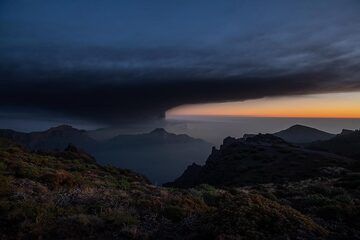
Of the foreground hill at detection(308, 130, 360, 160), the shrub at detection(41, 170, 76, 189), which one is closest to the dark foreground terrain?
the shrub at detection(41, 170, 76, 189)

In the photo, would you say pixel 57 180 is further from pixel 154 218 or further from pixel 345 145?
pixel 345 145

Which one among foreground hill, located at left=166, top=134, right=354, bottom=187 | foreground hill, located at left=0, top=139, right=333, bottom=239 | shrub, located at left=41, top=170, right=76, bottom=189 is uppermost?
foreground hill, located at left=0, top=139, right=333, bottom=239

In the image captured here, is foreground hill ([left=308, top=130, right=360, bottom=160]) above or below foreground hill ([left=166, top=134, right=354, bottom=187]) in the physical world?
below

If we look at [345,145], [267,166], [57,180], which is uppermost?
[57,180]

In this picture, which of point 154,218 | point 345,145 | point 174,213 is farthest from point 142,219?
point 345,145

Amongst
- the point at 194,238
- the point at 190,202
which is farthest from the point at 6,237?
the point at 190,202

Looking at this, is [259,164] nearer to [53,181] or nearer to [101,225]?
[53,181]

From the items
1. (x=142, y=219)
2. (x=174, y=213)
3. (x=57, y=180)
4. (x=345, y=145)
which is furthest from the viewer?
(x=345, y=145)

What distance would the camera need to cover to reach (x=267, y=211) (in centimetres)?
1098

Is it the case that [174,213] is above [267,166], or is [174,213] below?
above

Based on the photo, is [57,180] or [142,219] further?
[57,180]

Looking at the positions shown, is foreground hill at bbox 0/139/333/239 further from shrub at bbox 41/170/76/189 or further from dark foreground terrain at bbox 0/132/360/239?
shrub at bbox 41/170/76/189

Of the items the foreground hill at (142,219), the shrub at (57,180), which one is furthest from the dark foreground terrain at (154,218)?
the shrub at (57,180)

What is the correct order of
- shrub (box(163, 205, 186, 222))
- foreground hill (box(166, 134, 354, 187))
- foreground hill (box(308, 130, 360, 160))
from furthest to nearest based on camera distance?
foreground hill (box(308, 130, 360, 160)), foreground hill (box(166, 134, 354, 187)), shrub (box(163, 205, 186, 222))
